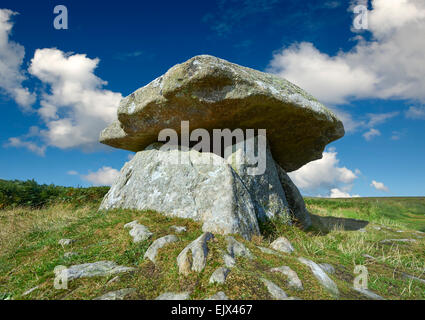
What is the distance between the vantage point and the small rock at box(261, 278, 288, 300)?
10.7ft

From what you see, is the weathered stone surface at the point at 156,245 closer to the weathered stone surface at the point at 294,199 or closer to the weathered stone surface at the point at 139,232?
the weathered stone surface at the point at 139,232

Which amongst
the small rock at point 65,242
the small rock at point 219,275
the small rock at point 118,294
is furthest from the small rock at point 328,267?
the small rock at point 65,242

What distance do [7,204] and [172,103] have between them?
9.04 meters

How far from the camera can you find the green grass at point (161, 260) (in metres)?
3.52

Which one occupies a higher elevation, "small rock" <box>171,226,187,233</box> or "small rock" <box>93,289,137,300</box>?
"small rock" <box>171,226,187,233</box>

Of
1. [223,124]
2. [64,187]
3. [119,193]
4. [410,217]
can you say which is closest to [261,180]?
[223,124]

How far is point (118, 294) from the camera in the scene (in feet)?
11.0

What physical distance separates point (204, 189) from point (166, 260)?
256 centimetres

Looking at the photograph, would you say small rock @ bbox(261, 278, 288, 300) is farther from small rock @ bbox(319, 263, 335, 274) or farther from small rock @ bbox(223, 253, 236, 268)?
small rock @ bbox(319, 263, 335, 274)

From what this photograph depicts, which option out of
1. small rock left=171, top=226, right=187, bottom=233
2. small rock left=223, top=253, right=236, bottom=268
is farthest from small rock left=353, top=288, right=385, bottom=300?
small rock left=171, top=226, right=187, bottom=233

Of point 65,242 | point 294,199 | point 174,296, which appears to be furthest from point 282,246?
point 294,199

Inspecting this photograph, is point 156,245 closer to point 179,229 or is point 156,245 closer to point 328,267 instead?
point 179,229

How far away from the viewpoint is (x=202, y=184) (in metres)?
6.69

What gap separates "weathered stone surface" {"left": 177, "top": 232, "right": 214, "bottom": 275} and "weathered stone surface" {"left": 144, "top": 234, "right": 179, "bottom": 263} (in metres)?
0.57
